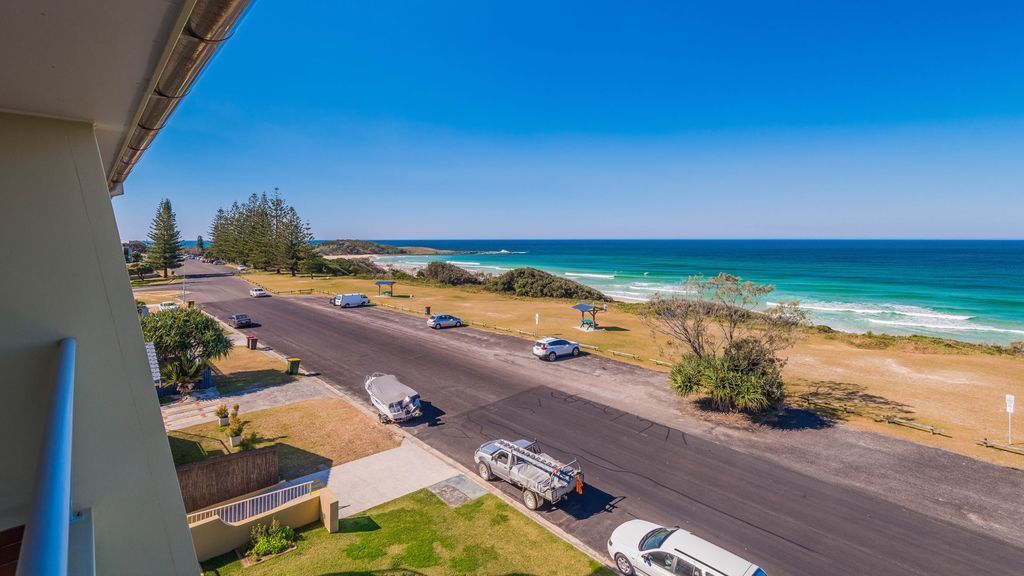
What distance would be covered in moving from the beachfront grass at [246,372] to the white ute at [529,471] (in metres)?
12.8

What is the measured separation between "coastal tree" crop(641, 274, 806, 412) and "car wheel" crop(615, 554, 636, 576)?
1008cm

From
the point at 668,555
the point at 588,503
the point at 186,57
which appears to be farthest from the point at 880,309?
the point at 186,57

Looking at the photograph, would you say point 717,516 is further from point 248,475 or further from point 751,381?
point 248,475

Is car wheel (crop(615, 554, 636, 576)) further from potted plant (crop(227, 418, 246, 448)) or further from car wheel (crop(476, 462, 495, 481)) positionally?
potted plant (crop(227, 418, 246, 448))

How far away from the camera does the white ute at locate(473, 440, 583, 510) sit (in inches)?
434

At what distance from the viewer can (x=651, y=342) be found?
2972 cm

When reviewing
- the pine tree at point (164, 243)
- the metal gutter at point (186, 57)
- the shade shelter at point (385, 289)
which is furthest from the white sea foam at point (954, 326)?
the pine tree at point (164, 243)

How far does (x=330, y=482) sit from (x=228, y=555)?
3112 mm

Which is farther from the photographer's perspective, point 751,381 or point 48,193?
point 751,381

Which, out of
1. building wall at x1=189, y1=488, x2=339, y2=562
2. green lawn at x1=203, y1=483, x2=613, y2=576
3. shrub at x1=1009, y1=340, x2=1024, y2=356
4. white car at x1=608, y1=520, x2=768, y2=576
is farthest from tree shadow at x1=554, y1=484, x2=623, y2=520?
shrub at x1=1009, y1=340, x2=1024, y2=356

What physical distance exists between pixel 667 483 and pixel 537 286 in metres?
46.8

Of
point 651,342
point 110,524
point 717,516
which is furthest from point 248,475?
point 651,342

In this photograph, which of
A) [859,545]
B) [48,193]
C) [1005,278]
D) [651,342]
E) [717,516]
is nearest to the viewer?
[48,193]

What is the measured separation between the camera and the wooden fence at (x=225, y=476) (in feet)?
33.3
